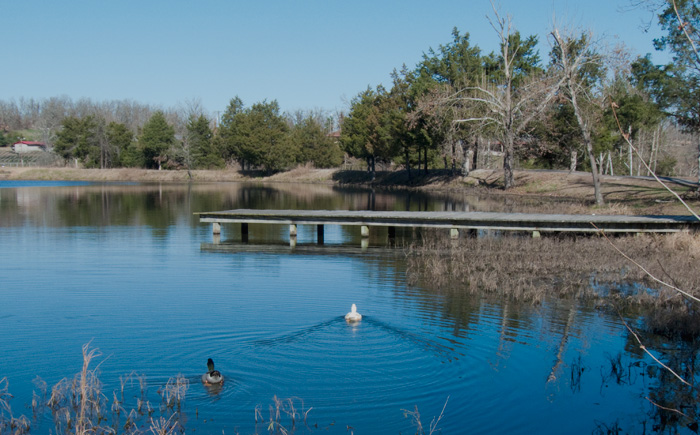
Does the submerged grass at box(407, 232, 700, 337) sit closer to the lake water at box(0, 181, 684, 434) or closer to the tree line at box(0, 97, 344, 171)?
the lake water at box(0, 181, 684, 434)

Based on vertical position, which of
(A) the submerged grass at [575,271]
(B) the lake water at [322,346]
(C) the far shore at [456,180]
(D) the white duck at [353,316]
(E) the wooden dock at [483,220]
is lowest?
(B) the lake water at [322,346]

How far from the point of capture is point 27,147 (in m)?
128

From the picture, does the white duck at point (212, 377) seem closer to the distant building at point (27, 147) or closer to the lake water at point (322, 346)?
the lake water at point (322, 346)

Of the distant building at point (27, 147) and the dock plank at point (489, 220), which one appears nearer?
the dock plank at point (489, 220)

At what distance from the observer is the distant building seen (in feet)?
411

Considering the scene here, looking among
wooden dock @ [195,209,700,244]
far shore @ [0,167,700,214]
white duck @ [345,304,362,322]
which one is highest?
far shore @ [0,167,700,214]

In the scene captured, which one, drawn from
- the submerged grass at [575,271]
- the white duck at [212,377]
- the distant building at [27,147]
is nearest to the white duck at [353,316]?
the white duck at [212,377]

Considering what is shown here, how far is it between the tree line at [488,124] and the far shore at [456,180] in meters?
2.06

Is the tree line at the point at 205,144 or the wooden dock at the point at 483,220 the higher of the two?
the tree line at the point at 205,144

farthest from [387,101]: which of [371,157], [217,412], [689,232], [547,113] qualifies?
[217,412]

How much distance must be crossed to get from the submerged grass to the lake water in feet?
2.96

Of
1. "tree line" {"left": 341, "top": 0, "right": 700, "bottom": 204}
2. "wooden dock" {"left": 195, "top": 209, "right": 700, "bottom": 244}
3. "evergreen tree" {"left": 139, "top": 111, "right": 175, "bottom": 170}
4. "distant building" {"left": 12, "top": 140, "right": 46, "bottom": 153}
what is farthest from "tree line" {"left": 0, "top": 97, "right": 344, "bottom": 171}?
"wooden dock" {"left": 195, "top": 209, "right": 700, "bottom": 244}

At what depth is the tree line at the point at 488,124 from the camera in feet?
98.7

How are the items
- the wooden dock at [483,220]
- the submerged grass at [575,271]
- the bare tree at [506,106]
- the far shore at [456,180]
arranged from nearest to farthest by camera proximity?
the submerged grass at [575,271]
the wooden dock at [483,220]
the far shore at [456,180]
the bare tree at [506,106]
